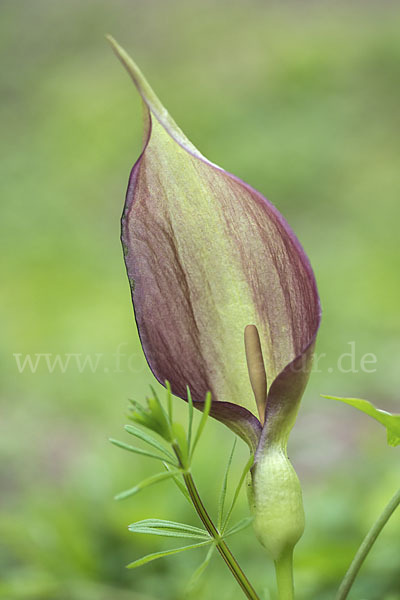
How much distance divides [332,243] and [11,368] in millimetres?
1048

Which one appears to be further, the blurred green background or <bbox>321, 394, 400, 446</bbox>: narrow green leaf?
the blurred green background

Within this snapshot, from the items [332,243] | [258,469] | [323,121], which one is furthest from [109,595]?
[323,121]

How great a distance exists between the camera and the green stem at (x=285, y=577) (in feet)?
1.02

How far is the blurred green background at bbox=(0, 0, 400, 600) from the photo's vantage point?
65 centimetres

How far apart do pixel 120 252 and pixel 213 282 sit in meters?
1.93

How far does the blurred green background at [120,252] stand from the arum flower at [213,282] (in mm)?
106

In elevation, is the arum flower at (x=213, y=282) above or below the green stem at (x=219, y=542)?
above

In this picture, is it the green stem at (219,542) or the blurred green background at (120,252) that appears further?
the blurred green background at (120,252)

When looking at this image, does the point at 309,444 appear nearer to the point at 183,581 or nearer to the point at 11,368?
the point at 183,581

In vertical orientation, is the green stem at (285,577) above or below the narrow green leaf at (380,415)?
below

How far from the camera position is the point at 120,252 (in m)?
2.25

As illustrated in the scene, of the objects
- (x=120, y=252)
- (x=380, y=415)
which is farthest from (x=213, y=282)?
(x=120, y=252)

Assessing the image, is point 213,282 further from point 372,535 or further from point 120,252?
point 120,252

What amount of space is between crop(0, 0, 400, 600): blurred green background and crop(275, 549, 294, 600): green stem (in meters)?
0.04
